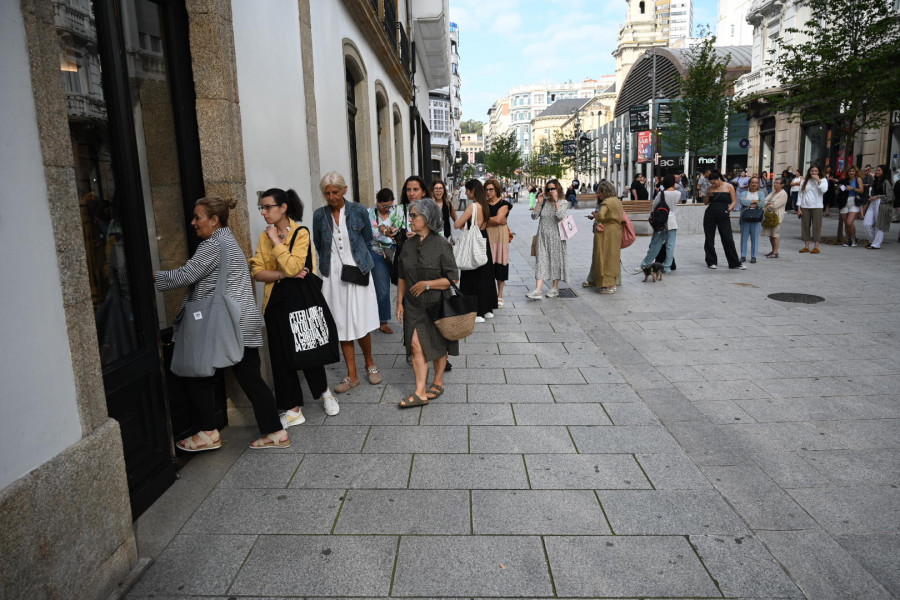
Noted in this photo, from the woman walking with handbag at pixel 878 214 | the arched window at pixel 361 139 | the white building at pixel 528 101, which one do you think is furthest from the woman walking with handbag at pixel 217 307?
the white building at pixel 528 101

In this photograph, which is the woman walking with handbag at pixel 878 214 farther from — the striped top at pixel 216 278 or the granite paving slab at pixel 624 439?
the striped top at pixel 216 278

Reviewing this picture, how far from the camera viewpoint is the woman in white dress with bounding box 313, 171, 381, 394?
5.24 m

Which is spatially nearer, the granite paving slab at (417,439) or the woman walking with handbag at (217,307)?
the woman walking with handbag at (217,307)

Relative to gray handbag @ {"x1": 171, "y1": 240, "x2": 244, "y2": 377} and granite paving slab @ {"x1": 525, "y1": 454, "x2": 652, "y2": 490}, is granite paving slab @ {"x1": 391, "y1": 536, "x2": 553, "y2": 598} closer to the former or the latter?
granite paving slab @ {"x1": 525, "y1": 454, "x2": 652, "y2": 490}

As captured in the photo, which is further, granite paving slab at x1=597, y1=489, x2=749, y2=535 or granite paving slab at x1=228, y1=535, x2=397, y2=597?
granite paving slab at x1=597, y1=489, x2=749, y2=535

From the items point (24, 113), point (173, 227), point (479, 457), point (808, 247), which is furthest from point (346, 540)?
point (808, 247)

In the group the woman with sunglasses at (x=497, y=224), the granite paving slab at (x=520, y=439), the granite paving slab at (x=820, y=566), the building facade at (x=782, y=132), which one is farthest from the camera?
the building facade at (x=782, y=132)

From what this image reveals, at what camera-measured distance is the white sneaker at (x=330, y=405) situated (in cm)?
492

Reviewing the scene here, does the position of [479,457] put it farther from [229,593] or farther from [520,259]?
[520,259]

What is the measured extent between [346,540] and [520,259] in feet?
39.7

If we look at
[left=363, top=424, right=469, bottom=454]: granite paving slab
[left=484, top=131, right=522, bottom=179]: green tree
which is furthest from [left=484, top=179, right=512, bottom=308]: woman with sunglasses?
[left=484, top=131, right=522, bottom=179]: green tree

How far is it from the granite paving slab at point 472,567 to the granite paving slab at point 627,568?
93 millimetres

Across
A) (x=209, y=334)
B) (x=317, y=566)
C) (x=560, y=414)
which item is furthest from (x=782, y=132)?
(x=317, y=566)

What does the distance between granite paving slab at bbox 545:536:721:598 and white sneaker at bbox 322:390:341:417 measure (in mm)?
2301
